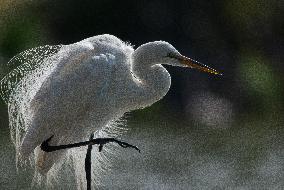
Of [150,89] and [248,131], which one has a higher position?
[150,89]

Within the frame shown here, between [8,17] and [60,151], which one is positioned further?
[8,17]

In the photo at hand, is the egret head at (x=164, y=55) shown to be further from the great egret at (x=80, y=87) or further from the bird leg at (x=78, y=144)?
the bird leg at (x=78, y=144)

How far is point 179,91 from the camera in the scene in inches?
284

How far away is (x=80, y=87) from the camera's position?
140 inches

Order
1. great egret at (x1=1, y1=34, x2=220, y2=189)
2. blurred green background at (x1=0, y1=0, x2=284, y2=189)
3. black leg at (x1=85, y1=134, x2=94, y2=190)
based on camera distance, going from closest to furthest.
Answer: great egret at (x1=1, y1=34, x2=220, y2=189)
black leg at (x1=85, y1=134, x2=94, y2=190)
blurred green background at (x1=0, y1=0, x2=284, y2=189)

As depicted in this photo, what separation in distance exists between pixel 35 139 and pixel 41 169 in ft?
1.11

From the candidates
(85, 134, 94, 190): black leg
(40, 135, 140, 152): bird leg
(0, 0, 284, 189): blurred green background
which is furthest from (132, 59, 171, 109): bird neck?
(0, 0, 284, 189): blurred green background

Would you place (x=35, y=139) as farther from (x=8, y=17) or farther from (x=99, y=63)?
(x=8, y=17)

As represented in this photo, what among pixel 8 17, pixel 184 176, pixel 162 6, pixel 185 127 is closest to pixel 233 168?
pixel 184 176

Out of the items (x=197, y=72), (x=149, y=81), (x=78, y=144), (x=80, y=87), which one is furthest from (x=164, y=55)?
(x=197, y=72)

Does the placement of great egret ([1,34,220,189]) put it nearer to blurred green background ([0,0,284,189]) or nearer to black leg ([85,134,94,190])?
black leg ([85,134,94,190])

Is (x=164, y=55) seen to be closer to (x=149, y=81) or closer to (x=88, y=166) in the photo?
(x=149, y=81)

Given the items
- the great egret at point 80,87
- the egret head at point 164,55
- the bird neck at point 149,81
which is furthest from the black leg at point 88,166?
the egret head at point 164,55

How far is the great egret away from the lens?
3518 mm
